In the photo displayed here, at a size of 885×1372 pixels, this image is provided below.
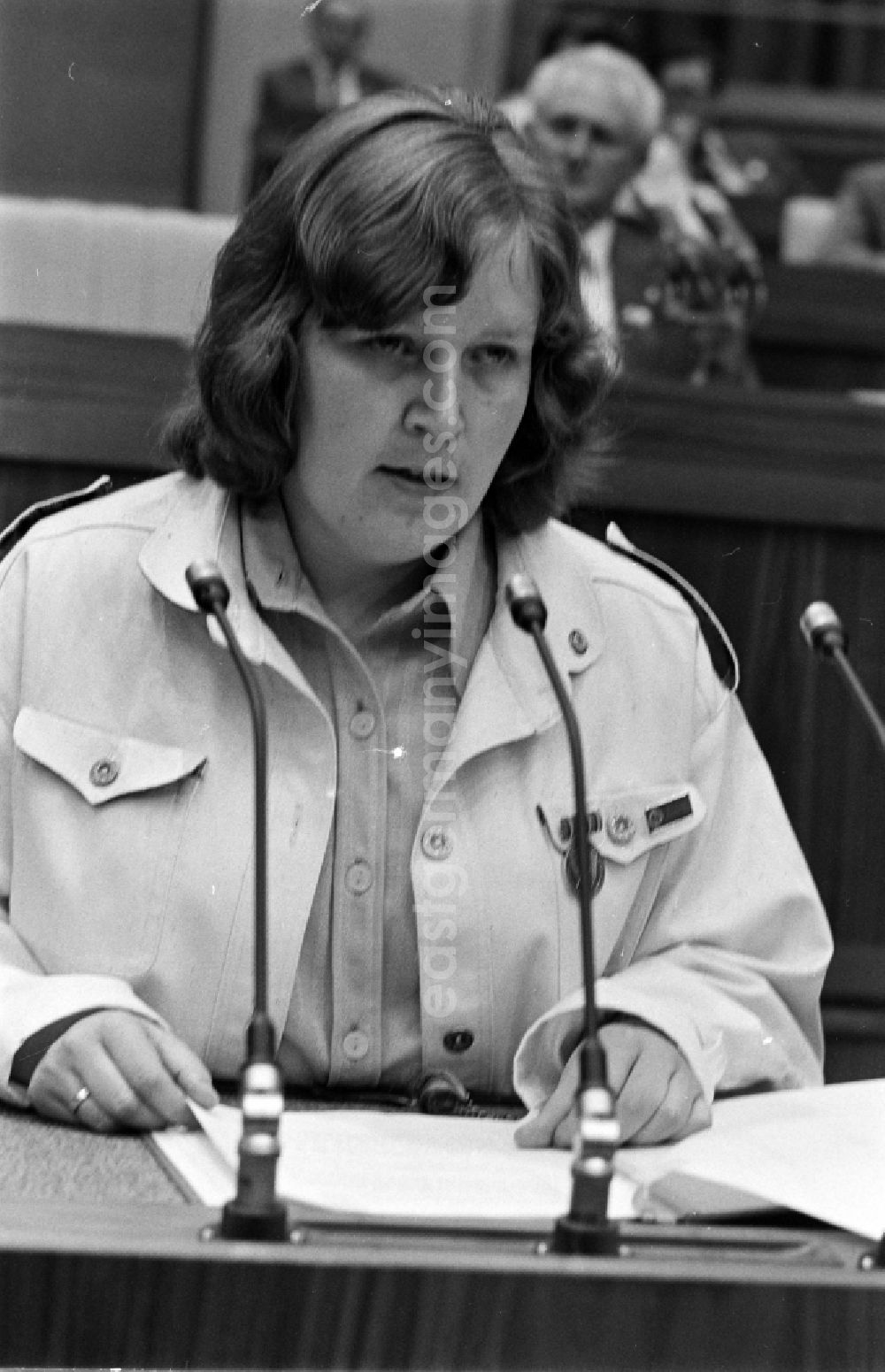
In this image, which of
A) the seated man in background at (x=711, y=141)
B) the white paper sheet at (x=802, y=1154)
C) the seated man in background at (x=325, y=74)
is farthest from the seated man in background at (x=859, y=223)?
the white paper sheet at (x=802, y=1154)

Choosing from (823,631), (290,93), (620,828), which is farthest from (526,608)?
(290,93)

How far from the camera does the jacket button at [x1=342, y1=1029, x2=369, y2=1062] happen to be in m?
1.16

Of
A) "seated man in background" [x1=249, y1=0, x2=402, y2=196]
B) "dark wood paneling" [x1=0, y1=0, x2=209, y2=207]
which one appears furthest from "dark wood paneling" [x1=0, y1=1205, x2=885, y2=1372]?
"seated man in background" [x1=249, y1=0, x2=402, y2=196]

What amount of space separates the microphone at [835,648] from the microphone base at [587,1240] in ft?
0.84

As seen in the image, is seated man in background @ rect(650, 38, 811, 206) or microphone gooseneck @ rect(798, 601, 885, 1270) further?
seated man in background @ rect(650, 38, 811, 206)

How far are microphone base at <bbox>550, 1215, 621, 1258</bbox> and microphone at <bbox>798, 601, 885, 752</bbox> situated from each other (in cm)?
26

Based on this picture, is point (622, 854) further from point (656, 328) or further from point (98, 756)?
point (656, 328)

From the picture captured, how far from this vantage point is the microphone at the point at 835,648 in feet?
3.18

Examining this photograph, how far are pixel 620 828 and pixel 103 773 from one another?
0.28 metres

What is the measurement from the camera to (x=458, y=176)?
3.64ft

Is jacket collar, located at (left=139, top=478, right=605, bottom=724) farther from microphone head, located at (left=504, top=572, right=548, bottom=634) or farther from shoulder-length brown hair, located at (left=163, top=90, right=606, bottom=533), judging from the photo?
microphone head, located at (left=504, top=572, right=548, bottom=634)

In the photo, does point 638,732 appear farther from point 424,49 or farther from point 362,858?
point 424,49

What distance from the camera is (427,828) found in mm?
1164

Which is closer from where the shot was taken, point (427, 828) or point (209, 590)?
point (209, 590)
